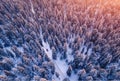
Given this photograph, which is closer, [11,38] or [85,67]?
[85,67]

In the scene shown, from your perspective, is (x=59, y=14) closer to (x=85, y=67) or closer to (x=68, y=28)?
(x=68, y=28)

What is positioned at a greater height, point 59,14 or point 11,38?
point 59,14

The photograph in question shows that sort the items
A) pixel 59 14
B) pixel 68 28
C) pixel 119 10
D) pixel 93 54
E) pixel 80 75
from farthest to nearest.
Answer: pixel 119 10 < pixel 59 14 < pixel 68 28 < pixel 93 54 < pixel 80 75

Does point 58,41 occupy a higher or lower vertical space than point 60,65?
higher

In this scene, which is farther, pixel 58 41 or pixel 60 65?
pixel 58 41

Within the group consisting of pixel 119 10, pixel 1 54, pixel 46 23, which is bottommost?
pixel 1 54

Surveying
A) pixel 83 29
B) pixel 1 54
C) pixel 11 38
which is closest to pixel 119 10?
pixel 83 29

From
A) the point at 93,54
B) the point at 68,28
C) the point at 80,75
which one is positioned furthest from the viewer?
the point at 68,28
